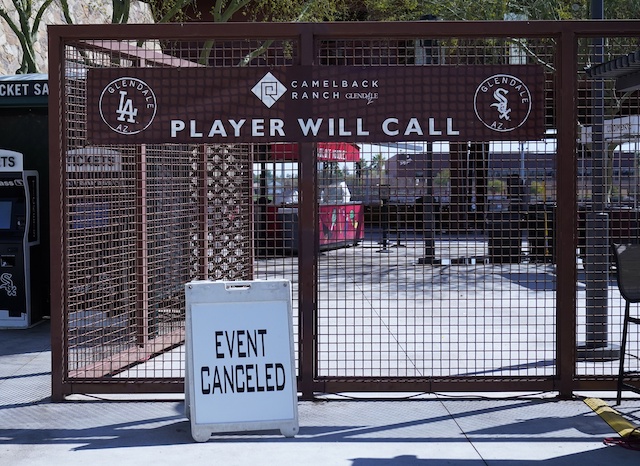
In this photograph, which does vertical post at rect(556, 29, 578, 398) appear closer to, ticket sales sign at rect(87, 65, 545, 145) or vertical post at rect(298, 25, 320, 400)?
ticket sales sign at rect(87, 65, 545, 145)

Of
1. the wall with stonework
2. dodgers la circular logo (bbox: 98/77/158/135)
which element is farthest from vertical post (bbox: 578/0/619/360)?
the wall with stonework

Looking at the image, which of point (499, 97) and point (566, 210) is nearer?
point (499, 97)

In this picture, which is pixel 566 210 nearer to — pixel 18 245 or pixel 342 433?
pixel 342 433

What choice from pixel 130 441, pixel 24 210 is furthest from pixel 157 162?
pixel 130 441

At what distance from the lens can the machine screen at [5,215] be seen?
1037 cm

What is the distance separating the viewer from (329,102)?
696cm

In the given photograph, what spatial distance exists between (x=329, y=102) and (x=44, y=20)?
16.8m

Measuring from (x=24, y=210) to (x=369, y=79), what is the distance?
16.2ft

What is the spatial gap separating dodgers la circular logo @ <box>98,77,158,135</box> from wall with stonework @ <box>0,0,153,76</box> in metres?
12.9

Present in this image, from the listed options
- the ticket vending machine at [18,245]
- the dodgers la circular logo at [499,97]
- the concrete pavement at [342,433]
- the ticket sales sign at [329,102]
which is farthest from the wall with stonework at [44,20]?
the concrete pavement at [342,433]

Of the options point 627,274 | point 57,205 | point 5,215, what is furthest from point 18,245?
point 627,274

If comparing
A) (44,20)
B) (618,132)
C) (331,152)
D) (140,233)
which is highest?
(44,20)

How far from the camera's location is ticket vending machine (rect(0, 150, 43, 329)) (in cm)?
1030

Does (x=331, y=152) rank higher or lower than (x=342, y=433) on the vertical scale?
higher
